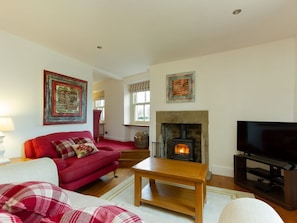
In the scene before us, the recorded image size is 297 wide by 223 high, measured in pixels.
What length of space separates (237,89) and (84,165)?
9.49 feet

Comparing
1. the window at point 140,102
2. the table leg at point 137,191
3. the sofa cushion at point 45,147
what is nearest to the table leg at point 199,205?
the table leg at point 137,191

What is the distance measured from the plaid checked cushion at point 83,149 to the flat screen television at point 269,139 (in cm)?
254

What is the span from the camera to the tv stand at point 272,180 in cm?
195

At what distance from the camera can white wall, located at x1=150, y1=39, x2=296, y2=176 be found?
102 inches

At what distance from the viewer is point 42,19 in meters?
2.05

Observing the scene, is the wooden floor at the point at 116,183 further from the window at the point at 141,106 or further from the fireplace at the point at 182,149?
the window at the point at 141,106

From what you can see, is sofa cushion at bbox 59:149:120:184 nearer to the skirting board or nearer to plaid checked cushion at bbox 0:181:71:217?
plaid checked cushion at bbox 0:181:71:217

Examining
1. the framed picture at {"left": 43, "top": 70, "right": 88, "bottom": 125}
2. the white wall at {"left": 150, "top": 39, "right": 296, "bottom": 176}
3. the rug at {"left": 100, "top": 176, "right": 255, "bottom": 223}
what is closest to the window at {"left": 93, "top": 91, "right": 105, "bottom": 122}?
the framed picture at {"left": 43, "top": 70, "right": 88, "bottom": 125}

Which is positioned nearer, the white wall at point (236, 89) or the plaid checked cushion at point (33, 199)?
the plaid checked cushion at point (33, 199)

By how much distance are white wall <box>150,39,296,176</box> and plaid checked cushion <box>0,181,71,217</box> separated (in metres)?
2.93

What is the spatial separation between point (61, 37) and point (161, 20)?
1.60m

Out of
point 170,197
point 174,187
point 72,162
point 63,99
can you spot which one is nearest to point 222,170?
point 174,187

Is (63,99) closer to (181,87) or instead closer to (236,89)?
(181,87)

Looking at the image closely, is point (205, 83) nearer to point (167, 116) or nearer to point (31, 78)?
point (167, 116)
